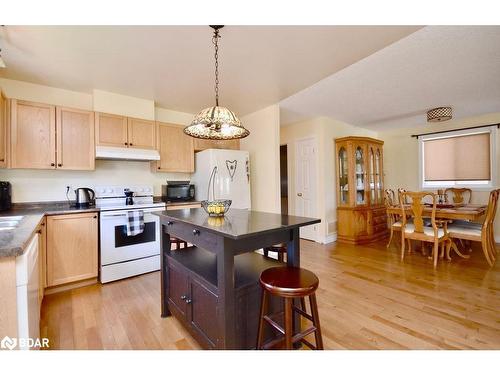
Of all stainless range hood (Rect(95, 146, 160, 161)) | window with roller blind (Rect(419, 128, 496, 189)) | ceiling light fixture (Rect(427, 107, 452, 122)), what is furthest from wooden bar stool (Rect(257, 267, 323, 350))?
window with roller blind (Rect(419, 128, 496, 189))

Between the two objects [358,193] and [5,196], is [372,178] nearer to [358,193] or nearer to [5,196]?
[358,193]

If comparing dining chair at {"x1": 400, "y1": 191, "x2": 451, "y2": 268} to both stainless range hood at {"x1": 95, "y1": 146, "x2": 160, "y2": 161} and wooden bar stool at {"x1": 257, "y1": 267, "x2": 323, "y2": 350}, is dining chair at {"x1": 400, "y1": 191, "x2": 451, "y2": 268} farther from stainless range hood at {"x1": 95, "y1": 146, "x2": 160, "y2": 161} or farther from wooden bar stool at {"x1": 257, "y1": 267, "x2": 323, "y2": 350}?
stainless range hood at {"x1": 95, "y1": 146, "x2": 160, "y2": 161}

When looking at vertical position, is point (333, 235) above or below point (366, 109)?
below

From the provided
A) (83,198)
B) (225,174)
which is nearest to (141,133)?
(83,198)

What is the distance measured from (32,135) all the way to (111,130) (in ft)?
2.52

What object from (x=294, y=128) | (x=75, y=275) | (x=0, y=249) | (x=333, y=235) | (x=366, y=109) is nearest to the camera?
(x=0, y=249)

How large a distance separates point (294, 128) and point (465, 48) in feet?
9.31

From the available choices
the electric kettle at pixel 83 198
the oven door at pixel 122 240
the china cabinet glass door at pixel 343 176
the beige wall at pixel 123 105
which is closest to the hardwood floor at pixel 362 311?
the oven door at pixel 122 240

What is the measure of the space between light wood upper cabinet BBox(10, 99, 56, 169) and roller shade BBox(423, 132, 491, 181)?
21.1 feet

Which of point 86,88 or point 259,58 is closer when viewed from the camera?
point 259,58

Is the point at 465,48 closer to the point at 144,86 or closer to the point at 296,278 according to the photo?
the point at 296,278

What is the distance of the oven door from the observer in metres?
2.53

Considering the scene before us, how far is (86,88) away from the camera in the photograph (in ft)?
9.47
